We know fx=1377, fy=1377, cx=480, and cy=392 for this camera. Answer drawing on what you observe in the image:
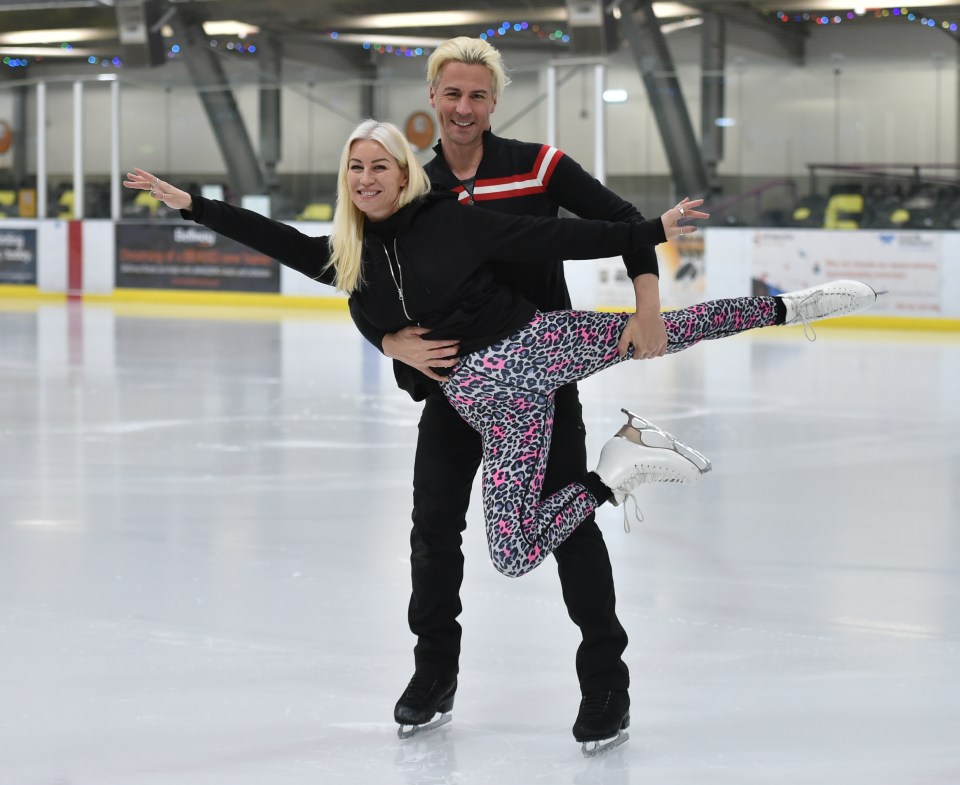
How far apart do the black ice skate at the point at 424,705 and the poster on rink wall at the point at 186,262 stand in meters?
14.1

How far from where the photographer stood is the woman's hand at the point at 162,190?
266 cm

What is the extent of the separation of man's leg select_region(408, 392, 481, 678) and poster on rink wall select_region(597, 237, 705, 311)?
11809 millimetres

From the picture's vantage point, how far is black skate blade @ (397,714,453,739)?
274 cm

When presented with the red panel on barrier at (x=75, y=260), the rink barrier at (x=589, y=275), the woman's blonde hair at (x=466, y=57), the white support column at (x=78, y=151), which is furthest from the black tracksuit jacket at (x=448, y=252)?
the white support column at (x=78, y=151)

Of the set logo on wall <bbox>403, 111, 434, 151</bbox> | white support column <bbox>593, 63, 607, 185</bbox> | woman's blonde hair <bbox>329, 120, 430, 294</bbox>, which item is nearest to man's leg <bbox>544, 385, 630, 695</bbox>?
woman's blonde hair <bbox>329, 120, 430, 294</bbox>

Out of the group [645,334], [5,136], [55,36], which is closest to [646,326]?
[645,334]

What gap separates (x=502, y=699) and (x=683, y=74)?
45.3ft

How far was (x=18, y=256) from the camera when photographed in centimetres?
1855

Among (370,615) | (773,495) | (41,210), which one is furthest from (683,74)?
(370,615)

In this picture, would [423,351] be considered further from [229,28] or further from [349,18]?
[229,28]

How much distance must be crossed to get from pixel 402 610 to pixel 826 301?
142 cm

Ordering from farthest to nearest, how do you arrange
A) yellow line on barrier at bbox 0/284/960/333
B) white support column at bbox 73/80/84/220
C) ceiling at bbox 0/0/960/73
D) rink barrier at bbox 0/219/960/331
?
white support column at bbox 73/80/84/220
ceiling at bbox 0/0/960/73
yellow line on barrier at bbox 0/284/960/333
rink barrier at bbox 0/219/960/331

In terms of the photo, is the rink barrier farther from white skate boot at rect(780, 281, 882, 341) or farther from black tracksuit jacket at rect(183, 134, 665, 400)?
black tracksuit jacket at rect(183, 134, 665, 400)

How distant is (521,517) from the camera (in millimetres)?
2664
